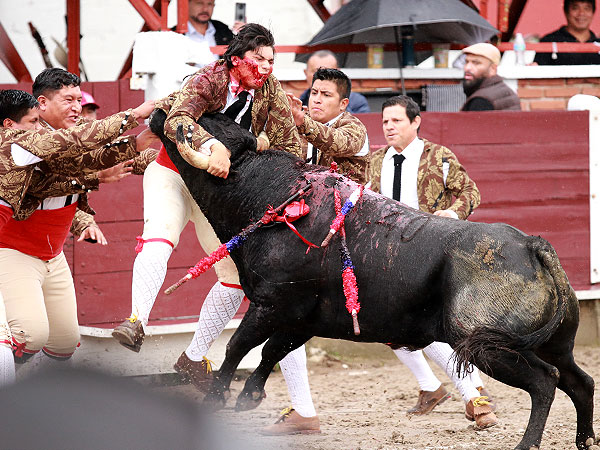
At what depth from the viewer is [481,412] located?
5102mm

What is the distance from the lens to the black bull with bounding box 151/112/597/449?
3.71m

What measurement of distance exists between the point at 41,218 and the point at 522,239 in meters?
2.38

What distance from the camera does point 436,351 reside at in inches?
209

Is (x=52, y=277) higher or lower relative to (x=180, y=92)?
lower

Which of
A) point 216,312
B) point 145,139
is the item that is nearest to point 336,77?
point 145,139

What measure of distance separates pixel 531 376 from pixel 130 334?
5.61 ft

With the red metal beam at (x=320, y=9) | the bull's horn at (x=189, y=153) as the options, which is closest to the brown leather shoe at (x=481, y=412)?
the bull's horn at (x=189, y=153)

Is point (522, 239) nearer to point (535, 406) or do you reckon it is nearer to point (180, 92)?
point (535, 406)

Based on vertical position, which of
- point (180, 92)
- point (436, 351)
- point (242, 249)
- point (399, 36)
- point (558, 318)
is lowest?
point (436, 351)

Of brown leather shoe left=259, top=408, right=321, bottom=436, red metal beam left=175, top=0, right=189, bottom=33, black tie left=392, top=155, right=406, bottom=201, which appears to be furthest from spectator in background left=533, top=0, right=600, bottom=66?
brown leather shoe left=259, top=408, right=321, bottom=436

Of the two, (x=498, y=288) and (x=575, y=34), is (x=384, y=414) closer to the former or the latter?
(x=498, y=288)

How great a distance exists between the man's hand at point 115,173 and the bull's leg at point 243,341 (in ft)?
3.60

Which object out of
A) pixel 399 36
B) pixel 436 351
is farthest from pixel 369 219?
pixel 399 36

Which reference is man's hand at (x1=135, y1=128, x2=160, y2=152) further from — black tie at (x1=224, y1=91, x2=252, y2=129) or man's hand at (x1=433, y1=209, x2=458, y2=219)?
man's hand at (x1=433, y1=209, x2=458, y2=219)
